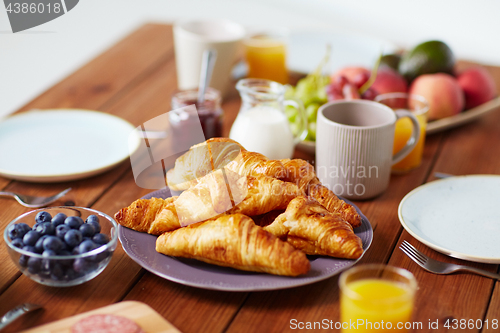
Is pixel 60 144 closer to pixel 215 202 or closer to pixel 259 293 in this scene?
pixel 215 202

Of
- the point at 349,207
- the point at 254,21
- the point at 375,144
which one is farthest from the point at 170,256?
the point at 254,21

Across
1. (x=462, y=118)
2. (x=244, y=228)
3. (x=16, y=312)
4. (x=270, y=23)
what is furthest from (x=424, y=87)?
(x=270, y=23)

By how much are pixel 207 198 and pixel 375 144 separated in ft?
1.46

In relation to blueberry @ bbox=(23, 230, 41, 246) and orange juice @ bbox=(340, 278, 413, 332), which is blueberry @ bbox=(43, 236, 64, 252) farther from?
orange juice @ bbox=(340, 278, 413, 332)

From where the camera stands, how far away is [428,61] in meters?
1.63

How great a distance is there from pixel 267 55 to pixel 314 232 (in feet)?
3.38

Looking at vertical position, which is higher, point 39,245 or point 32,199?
point 39,245

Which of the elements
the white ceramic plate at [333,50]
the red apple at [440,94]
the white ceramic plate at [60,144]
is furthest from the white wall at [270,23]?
the red apple at [440,94]

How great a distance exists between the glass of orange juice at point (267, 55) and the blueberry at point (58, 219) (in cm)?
107

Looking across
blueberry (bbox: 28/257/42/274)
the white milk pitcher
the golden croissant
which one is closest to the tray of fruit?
the white milk pitcher

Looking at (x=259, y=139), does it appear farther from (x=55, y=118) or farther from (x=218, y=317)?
(x=55, y=118)

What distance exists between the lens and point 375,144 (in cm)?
114

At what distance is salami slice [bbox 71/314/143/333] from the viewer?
2.43 feet

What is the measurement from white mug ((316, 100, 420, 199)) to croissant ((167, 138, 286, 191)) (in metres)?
0.21
